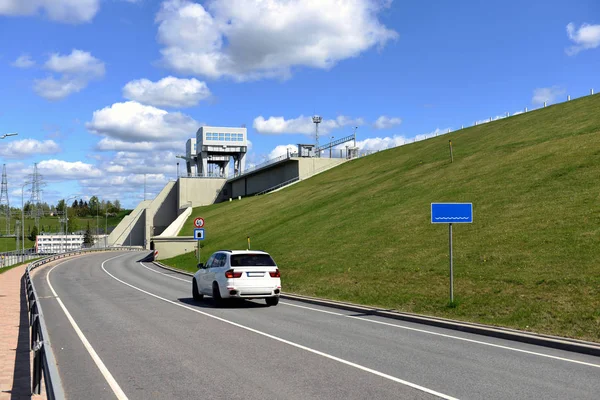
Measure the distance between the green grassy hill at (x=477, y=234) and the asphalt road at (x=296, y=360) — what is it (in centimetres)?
244

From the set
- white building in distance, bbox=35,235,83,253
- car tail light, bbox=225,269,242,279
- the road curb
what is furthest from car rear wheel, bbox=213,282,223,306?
white building in distance, bbox=35,235,83,253

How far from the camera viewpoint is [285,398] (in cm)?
699

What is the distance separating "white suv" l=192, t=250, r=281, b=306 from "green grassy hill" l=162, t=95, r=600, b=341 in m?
2.82

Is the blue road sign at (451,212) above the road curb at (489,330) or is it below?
above

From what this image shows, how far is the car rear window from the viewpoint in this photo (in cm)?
1794

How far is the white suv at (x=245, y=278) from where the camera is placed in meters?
17.5

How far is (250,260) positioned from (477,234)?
9.23m

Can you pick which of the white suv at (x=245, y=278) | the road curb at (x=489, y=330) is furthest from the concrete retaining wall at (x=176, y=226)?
the road curb at (x=489, y=330)

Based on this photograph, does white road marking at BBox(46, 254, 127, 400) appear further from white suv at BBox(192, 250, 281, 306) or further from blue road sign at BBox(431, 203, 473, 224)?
blue road sign at BBox(431, 203, 473, 224)

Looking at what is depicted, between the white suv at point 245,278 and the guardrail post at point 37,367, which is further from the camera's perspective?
the white suv at point 245,278

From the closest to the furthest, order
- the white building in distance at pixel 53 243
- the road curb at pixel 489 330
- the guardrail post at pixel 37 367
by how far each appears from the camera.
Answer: the guardrail post at pixel 37 367, the road curb at pixel 489 330, the white building in distance at pixel 53 243

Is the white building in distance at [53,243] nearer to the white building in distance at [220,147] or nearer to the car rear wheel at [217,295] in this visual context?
the white building in distance at [220,147]

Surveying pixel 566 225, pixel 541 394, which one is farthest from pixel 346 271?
pixel 541 394

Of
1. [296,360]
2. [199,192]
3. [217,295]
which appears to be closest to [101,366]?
[296,360]
